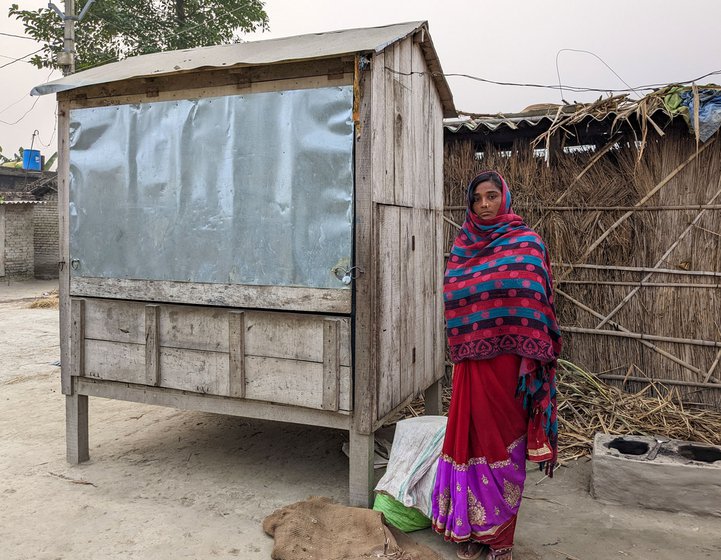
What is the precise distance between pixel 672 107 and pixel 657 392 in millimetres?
2373

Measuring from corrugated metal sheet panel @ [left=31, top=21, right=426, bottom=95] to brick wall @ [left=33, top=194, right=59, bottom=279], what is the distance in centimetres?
1855

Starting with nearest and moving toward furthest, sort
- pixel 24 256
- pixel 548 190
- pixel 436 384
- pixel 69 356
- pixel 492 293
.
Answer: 1. pixel 492 293
2. pixel 69 356
3. pixel 436 384
4. pixel 548 190
5. pixel 24 256

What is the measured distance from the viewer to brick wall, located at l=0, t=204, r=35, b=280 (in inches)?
769

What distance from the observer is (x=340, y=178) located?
11.4ft

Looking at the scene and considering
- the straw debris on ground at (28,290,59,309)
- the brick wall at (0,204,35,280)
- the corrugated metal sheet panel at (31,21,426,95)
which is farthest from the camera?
the brick wall at (0,204,35,280)

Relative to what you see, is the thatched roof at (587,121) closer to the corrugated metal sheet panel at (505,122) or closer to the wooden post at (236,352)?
the corrugated metal sheet panel at (505,122)

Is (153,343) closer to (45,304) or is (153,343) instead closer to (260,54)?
(260,54)

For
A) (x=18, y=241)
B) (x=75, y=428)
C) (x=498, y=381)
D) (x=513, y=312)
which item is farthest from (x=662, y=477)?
(x=18, y=241)

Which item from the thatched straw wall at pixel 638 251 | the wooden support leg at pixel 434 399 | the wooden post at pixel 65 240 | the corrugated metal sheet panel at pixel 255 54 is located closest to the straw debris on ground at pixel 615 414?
the thatched straw wall at pixel 638 251

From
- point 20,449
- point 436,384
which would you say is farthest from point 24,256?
point 436,384

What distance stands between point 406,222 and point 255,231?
1009 mm

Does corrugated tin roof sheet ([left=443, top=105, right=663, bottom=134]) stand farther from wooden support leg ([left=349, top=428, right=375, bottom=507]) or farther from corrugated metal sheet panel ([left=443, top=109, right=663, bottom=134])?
wooden support leg ([left=349, top=428, right=375, bottom=507])

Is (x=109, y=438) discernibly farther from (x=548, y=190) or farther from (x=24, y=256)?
(x=24, y=256)

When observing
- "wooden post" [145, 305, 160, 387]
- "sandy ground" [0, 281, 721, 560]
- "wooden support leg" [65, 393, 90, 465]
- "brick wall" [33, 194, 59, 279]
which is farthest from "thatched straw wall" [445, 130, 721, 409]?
"brick wall" [33, 194, 59, 279]
